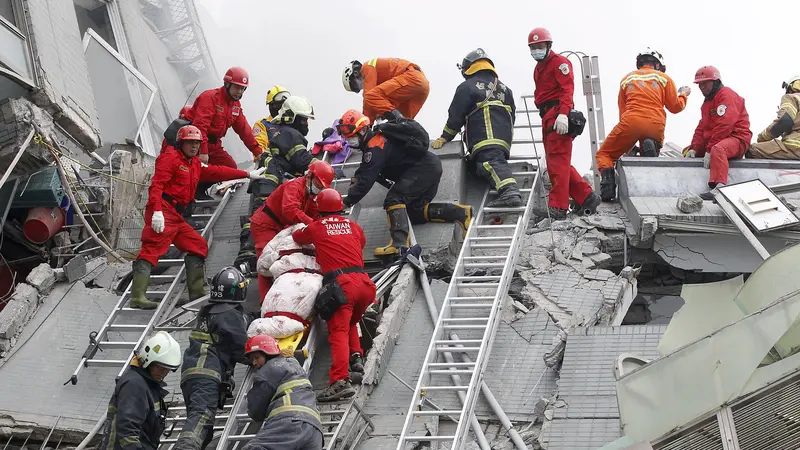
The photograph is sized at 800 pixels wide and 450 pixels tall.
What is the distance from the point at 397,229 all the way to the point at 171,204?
2115mm

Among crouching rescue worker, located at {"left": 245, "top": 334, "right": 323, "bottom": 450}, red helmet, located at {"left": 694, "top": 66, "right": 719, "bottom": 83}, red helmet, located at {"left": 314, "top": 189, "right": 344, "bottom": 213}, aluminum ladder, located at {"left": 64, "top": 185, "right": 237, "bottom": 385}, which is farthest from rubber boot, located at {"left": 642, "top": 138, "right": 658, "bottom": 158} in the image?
crouching rescue worker, located at {"left": 245, "top": 334, "right": 323, "bottom": 450}

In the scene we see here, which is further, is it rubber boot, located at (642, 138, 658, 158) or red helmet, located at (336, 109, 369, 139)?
rubber boot, located at (642, 138, 658, 158)

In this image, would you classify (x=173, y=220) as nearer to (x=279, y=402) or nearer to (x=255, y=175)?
(x=255, y=175)

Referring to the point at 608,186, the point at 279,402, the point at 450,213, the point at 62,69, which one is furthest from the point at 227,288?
the point at 608,186

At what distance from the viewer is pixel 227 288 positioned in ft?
26.3

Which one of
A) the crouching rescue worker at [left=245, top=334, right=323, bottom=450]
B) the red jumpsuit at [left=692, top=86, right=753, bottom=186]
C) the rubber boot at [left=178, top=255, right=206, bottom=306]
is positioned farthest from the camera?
the red jumpsuit at [left=692, top=86, right=753, bottom=186]

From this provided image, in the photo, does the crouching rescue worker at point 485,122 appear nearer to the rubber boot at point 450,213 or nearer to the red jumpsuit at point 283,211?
the rubber boot at point 450,213

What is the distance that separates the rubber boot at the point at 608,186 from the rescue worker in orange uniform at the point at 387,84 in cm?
213

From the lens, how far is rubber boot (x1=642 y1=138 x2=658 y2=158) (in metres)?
11.4

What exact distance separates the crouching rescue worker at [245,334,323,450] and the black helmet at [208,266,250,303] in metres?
0.72

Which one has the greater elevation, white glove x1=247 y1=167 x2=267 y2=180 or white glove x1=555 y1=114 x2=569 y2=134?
white glove x1=555 y1=114 x2=569 y2=134

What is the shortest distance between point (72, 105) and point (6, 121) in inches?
44.2

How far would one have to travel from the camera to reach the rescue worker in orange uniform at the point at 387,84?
11.2 m

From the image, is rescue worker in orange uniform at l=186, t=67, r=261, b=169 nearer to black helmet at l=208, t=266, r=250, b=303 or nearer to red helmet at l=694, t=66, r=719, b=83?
black helmet at l=208, t=266, r=250, b=303
